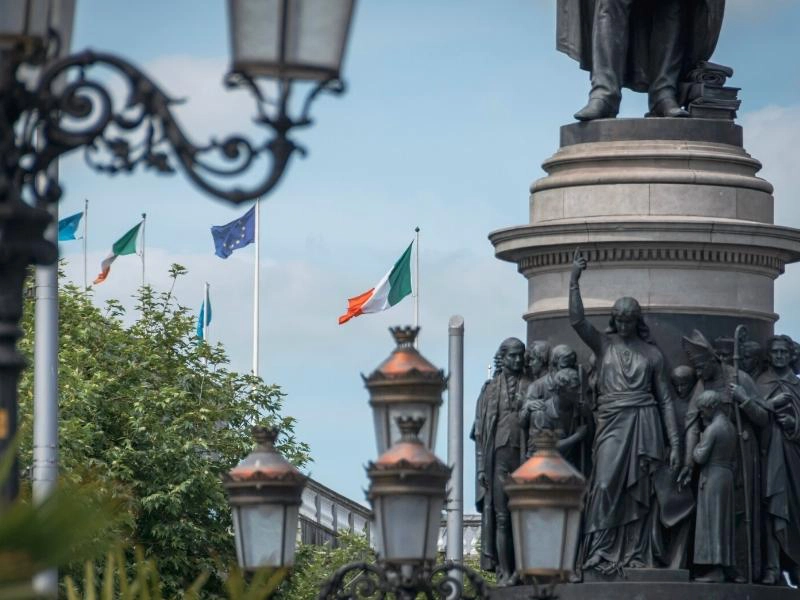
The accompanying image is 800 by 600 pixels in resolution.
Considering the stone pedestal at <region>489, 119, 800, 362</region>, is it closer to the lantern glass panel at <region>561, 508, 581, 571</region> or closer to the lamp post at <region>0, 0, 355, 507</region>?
the lantern glass panel at <region>561, 508, 581, 571</region>

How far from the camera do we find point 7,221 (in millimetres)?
9375

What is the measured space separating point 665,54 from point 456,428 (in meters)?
8.04

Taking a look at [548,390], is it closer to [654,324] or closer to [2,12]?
[654,324]

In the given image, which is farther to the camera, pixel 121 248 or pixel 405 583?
pixel 121 248

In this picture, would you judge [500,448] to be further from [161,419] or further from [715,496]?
[161,419]

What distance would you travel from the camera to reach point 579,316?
21609mm

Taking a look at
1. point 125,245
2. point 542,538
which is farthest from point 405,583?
point 125,245

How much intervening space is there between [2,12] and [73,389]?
36980 mm

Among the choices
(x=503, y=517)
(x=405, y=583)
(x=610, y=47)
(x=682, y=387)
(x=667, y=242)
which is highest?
(x=610, y=47)

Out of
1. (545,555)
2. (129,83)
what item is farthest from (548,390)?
(129,83)

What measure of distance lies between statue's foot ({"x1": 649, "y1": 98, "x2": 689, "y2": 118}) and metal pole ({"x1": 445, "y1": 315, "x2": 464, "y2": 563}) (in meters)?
7.50

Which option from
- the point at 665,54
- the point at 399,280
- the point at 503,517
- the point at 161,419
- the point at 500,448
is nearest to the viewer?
the point at 500,448

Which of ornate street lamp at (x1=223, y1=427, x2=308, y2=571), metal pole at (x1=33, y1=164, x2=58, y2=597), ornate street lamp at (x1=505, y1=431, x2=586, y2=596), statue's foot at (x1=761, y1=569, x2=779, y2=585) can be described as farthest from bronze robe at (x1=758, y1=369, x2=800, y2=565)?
ornate street lamp at (x1=505, y1=431, x2=586, y2=596)

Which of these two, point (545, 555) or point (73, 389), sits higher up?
point (73, 389)
